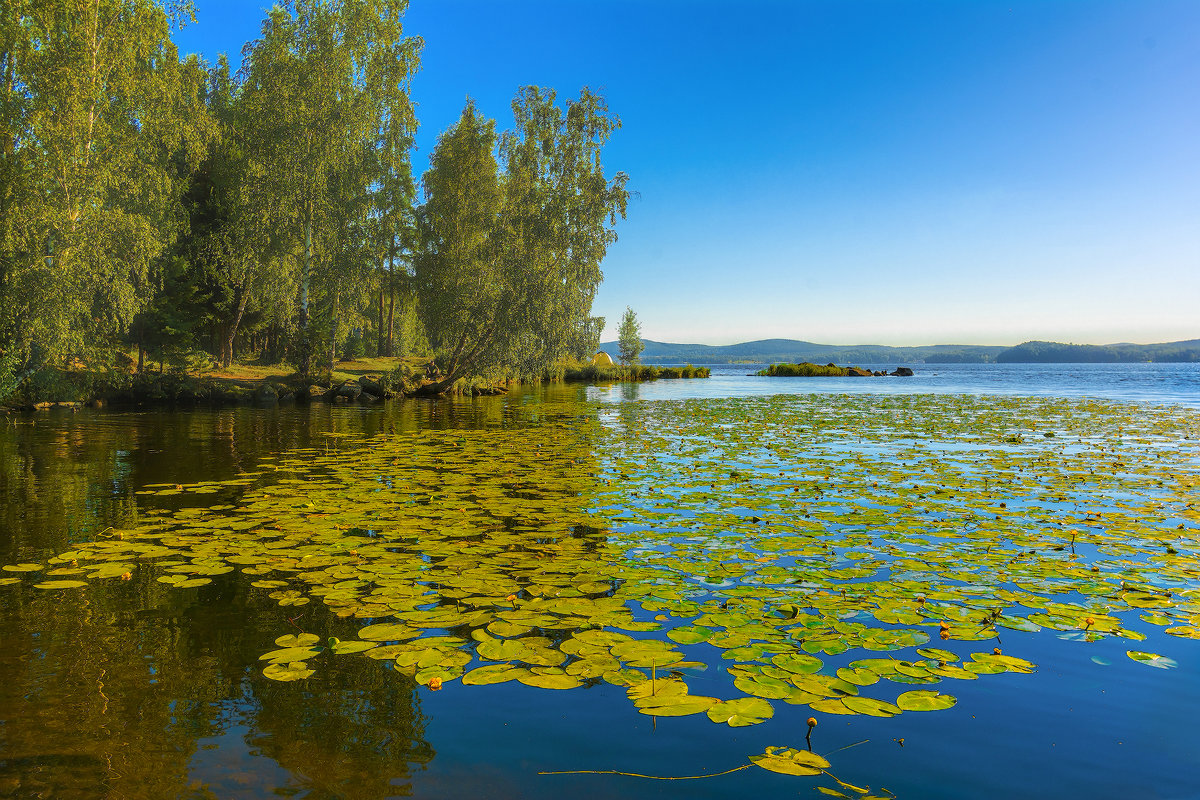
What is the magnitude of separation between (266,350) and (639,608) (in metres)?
41.1

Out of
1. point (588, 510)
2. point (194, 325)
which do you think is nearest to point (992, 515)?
point (588, 510)

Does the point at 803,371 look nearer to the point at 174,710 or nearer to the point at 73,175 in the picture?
the point at 73,175

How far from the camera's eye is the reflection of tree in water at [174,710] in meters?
2.76

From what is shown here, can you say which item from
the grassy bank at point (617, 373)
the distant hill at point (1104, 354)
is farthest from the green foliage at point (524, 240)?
the distant hill at point (1104, 354)

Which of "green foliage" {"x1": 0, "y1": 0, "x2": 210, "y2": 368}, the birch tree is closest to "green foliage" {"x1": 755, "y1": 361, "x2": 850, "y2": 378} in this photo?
the birch tree

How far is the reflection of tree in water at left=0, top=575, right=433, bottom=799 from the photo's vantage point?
2.76 m

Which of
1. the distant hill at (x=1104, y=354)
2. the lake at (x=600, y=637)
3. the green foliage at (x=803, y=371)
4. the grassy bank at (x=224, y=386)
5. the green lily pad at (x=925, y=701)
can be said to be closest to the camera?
the lake at (x=600, y=637)

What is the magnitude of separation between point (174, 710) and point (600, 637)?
7.88 ft

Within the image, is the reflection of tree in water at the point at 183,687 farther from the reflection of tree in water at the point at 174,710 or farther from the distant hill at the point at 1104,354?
the distant hill at the point at 1104,354

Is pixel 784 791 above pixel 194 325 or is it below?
below

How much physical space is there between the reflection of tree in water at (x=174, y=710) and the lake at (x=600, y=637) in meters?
0.02

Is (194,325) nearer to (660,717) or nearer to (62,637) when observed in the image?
(62,637)

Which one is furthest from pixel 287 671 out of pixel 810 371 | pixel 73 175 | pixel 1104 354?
pixel 1104 354

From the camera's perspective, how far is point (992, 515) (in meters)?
7.62
